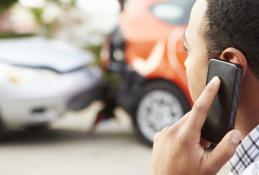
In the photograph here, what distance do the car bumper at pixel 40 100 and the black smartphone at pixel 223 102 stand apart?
5.74 m

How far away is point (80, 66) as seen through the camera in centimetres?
766

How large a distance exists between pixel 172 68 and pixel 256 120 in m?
5.48

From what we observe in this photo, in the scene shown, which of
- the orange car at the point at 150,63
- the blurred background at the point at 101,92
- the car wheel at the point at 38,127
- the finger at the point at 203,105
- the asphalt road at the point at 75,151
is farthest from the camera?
the car wheel at the point at 38,127

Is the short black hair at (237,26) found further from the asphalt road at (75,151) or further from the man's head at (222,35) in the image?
the asphalt road at (75,151)

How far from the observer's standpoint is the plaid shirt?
4.24 ft

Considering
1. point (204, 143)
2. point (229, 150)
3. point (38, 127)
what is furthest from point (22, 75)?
point (229, 150)

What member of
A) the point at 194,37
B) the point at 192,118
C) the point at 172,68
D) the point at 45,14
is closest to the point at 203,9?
the point at 194,37

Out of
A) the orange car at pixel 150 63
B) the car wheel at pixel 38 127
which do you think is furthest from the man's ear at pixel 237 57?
the car wheel at pixel 38 127

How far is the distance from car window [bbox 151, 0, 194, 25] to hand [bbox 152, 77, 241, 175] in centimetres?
546

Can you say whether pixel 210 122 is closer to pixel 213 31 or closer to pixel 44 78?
pixel 213 31

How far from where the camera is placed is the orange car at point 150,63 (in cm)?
688

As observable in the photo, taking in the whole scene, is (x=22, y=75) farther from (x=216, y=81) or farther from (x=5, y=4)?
(x=216, y=81)

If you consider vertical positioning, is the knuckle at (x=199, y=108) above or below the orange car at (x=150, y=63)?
above

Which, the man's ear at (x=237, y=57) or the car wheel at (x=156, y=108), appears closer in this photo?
the man's ear at (x=237, y=57)
